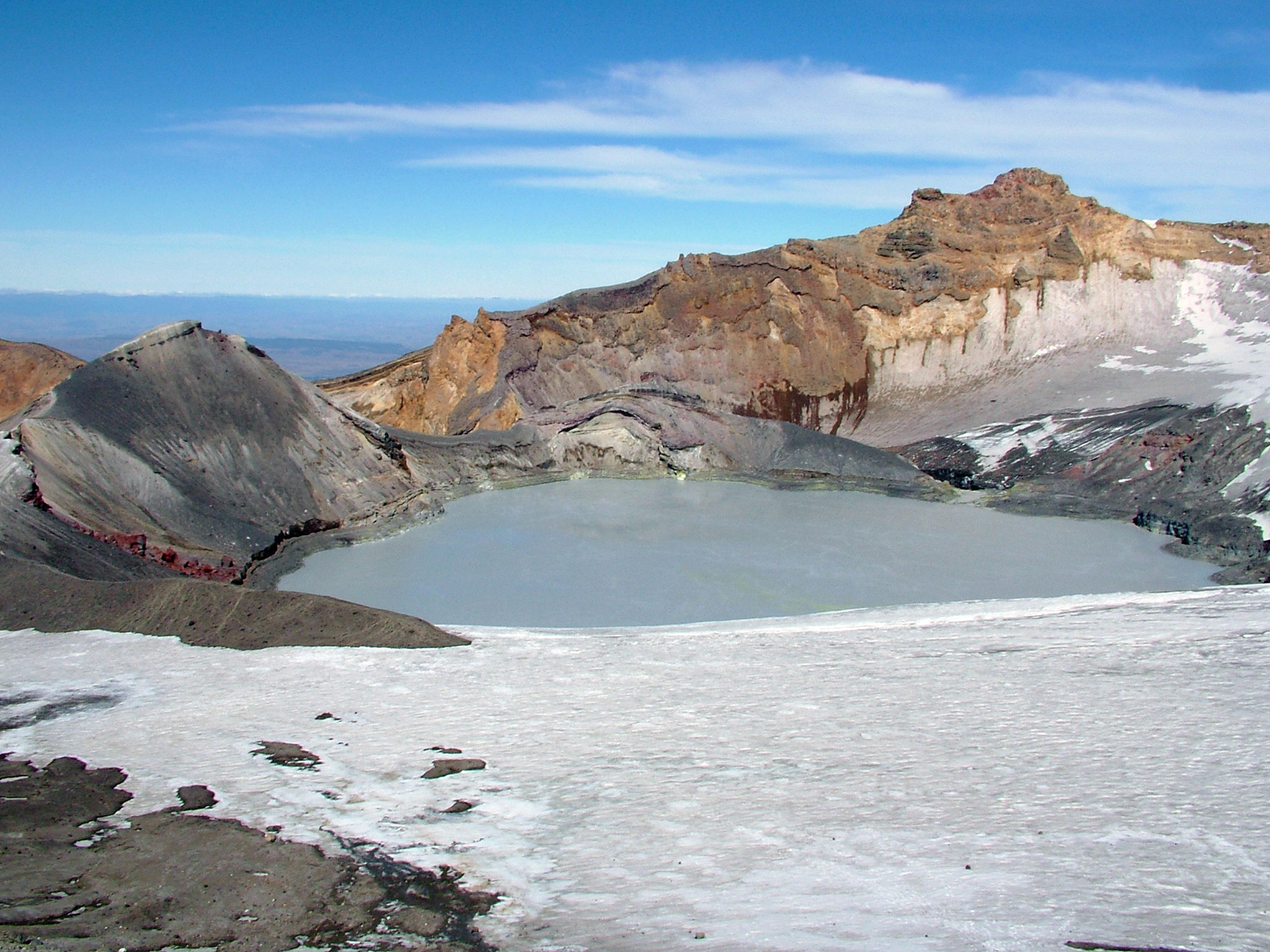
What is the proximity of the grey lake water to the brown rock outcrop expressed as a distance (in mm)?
11376

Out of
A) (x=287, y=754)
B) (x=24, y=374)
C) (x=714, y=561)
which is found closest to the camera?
(x=287, y=754)

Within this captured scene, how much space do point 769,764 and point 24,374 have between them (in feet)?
75.7

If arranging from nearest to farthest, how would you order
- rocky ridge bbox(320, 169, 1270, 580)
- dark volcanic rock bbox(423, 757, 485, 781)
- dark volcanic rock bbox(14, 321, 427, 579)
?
dark volcanic rock bbox(423, 757, 485, 781) → dark volcanic rock bbox(14, 321, 427, 579) → rocky ridge bbox(320, 169, 1270, 580)

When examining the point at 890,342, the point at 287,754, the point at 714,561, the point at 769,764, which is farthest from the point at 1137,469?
the point at 287,754

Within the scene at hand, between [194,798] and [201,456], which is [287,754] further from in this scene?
[201,456]

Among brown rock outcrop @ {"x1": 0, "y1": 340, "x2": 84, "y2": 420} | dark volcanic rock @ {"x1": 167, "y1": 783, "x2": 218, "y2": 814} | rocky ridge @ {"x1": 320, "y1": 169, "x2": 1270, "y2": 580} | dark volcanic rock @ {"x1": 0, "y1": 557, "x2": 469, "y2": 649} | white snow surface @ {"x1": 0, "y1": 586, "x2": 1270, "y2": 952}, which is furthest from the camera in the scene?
brown rock outcrop @ {"x1": 0, "y1": 340, "x2": 84, "y2": 420}

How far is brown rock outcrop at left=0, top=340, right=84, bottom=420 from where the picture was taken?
22.8 metres

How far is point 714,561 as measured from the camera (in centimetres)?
1449

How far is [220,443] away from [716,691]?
11.7m

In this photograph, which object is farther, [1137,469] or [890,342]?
[890,342]

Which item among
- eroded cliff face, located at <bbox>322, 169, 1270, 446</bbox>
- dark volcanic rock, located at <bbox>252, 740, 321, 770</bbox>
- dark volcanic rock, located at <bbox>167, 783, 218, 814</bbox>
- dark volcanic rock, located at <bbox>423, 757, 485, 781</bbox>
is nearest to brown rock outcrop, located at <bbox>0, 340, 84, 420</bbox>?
eroded cliff face, located at <bbox>322, 169, 1270, 446</bbox>

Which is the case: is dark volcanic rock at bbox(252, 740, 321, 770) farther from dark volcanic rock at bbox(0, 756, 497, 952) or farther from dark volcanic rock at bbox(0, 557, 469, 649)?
dark volcanic rock at bbox(0, 557, 469, 649)

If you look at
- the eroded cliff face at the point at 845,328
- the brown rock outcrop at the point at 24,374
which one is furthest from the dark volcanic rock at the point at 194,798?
the brown rock outcrop at the point at 24,374

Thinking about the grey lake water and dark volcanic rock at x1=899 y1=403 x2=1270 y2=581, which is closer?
the grey lake water
